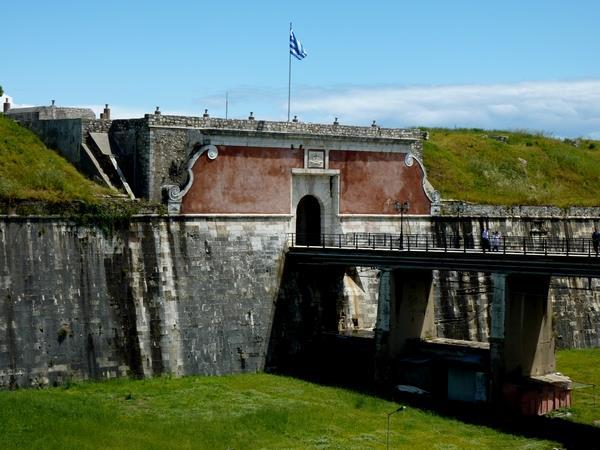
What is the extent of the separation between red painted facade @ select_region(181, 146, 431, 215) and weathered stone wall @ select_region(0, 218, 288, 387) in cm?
87

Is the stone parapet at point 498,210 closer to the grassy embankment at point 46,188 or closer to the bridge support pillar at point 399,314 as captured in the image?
the bridge support pillar at point 399,314

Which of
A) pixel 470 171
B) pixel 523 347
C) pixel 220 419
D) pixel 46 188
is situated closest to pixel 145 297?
pixel 46 188

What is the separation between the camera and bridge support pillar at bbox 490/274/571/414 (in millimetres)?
38562

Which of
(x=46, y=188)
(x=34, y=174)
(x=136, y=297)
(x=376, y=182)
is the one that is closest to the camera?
(x=136, y=297)

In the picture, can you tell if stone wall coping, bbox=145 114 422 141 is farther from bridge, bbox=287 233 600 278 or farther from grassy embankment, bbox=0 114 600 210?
bridge, bbox=287 233 600 278

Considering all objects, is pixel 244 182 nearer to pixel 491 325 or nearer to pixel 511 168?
pixel 491 325

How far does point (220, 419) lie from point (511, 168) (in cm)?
3759

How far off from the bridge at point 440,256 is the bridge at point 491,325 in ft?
0.12

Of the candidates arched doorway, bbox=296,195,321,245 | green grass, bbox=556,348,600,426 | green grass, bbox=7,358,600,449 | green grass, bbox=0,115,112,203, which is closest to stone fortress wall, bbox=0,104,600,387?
arched doorway, bbox=296,195,321,245

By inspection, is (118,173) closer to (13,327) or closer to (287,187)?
(287,187)

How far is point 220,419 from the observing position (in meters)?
35.7

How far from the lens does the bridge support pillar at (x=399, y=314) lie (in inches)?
1678

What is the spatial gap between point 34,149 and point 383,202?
15.2m

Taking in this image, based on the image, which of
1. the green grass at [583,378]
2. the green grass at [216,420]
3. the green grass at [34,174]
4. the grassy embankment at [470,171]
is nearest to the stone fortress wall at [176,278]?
the green grass at [34,174]
